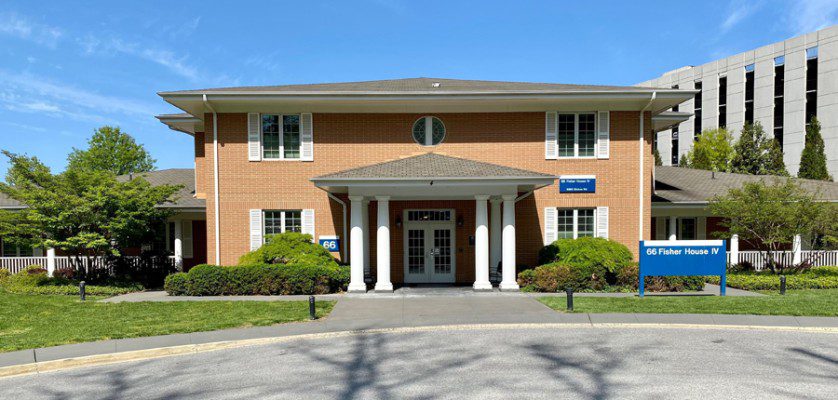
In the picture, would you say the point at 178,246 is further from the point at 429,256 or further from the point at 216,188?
the point at 429,256

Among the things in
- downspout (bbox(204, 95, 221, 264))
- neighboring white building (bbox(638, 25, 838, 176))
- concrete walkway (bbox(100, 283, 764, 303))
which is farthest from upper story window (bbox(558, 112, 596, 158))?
neighboring white building (bbox(638, 25, 838, 176))

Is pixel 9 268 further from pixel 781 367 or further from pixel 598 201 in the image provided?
pixel 781 367

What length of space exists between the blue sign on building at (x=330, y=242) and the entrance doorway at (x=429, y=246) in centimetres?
→ 246

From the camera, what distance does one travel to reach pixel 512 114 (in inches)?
681

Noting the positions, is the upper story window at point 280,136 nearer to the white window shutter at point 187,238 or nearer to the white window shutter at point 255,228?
the white window shutter at point 255,228

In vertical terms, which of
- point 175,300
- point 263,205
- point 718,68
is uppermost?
point 718,68

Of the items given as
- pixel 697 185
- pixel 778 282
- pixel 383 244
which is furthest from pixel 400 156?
pixel 697 185

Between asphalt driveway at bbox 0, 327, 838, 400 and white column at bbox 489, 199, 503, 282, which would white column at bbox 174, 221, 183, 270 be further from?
white column at bbox 489, 199, 503, 282

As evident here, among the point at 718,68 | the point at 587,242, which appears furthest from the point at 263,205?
the point at 718,68

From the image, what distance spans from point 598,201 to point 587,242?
1919 millimetres

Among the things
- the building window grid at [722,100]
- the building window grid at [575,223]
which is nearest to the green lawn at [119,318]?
the building window grid at [575,223]

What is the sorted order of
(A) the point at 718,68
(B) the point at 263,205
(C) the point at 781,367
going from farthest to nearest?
(A) the point at 718,68
(B) the point at 263,205
(C) the point at 781,367

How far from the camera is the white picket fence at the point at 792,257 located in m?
19.7

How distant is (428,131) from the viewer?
17375mm
